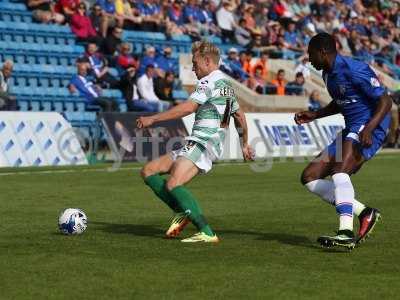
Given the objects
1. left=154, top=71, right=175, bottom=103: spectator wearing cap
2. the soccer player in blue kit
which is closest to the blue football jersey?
the soccer player in blue kit

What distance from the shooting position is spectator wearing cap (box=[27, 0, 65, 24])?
93.0ft

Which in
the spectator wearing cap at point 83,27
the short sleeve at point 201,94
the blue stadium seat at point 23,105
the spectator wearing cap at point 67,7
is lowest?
the blue stadium seat at point 23,105

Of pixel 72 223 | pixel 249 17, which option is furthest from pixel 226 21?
pixel 72 223

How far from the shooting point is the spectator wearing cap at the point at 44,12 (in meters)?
28.4

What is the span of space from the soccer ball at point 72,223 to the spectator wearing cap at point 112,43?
59.1 ft

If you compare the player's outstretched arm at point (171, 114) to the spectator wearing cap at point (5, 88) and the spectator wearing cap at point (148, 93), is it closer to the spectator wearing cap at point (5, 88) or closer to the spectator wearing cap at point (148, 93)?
the spectator wearing cap at point (5, 88)

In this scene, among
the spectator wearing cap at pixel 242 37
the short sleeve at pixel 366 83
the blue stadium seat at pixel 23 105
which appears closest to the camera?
the short sleeve at pixel 366 83

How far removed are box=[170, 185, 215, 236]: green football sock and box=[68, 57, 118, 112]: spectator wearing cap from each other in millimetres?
15760

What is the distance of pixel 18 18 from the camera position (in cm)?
2839

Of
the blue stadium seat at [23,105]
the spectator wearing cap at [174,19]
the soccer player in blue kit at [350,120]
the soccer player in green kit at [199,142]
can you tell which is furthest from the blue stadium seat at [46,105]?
the soccer player in blue kit at [350,120]

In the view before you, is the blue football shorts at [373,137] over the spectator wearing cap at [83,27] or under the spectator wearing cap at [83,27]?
over

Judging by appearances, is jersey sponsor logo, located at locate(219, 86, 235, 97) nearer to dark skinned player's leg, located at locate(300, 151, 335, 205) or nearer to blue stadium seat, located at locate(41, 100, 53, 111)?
dark skinned player's leg, located at locate(300, 151, 335, 205)

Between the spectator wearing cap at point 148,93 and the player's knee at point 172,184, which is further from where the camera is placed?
the spectator wearing cap at point 148,93

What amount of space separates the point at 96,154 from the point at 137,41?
25.9ft
